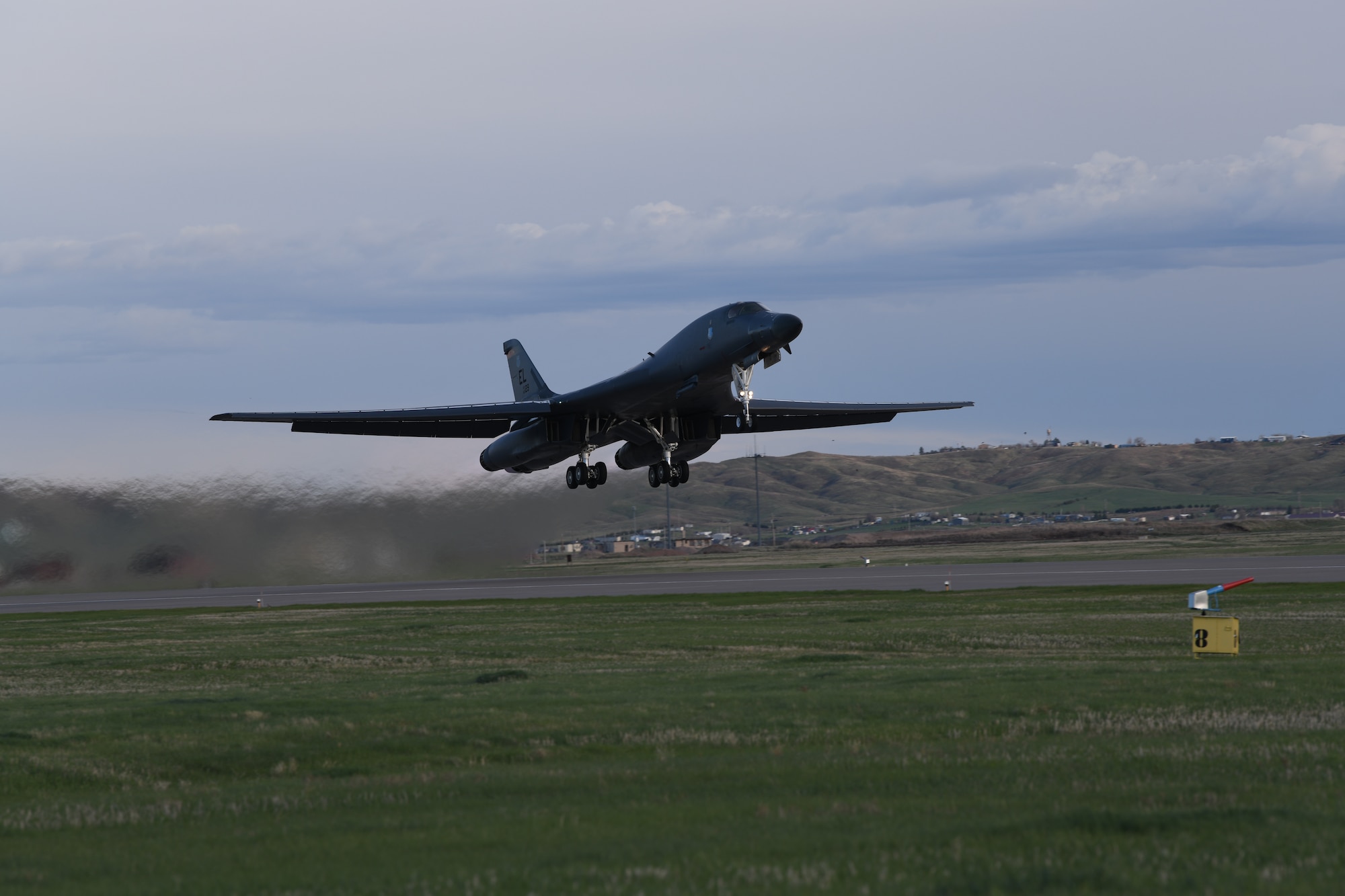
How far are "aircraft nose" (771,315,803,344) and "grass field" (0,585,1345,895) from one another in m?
9.10

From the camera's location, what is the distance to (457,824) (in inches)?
439

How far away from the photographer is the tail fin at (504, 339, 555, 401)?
55.7 m

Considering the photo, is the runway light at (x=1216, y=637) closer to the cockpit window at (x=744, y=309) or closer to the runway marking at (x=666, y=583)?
the cockpit window at (x=744, y=309)

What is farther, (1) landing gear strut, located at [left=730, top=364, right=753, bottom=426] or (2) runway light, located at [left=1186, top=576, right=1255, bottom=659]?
(1) landing gear strut, located at [left=730, top=364, right=753, bottom=426]

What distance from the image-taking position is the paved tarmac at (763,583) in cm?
5609

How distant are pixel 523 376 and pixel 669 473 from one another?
12.6 metres

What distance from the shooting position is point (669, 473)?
46.8m

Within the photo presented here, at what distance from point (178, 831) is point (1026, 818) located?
23.4 feet

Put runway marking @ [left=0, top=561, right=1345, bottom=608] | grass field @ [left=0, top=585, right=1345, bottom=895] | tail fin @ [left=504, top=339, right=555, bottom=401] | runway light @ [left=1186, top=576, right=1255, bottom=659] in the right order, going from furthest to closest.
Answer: runway marking @ [left=0, top=561, right=1345, bottom=608], tail fin @ [left=504, top=339, right=555, bottom=401], runway light @ [left=1186, top=576, right=1255, bottom=659], grass field @ [left=0, top=585, right=1345, bottom=895]

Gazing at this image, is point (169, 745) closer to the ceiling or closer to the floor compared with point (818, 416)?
closer to the floor

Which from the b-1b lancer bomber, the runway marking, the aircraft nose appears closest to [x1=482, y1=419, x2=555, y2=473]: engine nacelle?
the b-1b lancer bomber

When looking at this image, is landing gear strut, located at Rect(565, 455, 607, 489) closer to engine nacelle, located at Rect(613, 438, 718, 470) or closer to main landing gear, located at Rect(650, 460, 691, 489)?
engine nacelle, located at Rect(613, 438, 718, 470)

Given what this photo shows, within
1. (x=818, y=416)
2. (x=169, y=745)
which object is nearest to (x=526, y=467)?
(x=818, y=416)

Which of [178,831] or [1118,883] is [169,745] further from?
[1118,883]
